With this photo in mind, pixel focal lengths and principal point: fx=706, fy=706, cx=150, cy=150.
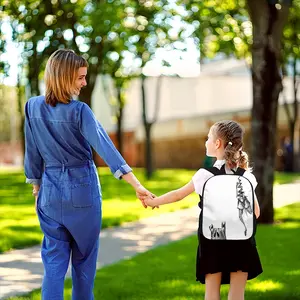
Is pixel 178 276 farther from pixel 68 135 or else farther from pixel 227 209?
pixel 68 135

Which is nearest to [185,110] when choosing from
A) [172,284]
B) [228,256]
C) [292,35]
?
[292,35]

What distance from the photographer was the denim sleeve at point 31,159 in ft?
14.6

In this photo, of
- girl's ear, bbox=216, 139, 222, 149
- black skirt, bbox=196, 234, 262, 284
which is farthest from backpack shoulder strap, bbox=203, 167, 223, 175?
black skirt, bbox=196, 234, 262, 284

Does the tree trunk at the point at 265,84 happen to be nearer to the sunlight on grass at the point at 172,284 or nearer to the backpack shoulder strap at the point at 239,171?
the sunlight on grass at the point at 172,284

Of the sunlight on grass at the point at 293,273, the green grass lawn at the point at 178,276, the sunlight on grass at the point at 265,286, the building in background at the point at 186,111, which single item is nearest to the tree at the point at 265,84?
the green grass lawn at the point at 178,276

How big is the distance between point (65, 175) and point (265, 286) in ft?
9.40

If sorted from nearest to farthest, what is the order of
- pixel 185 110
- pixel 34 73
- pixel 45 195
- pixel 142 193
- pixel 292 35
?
pixel 45 195
pixel 142 193
pixel 292 35
pixel 34 73
pixel 185 110

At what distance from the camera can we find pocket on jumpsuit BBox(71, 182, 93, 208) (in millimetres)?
4297

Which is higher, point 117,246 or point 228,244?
point 228,244

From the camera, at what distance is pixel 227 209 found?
413cm

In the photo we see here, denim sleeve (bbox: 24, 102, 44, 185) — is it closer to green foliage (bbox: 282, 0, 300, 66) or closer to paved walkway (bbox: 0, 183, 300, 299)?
paved walkway (bbox: 0, 183, 300, 299)

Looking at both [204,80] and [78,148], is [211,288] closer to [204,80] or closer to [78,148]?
[78,148]

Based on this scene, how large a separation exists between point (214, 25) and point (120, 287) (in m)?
12.0

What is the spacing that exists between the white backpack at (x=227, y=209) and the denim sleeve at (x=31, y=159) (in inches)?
42.7
